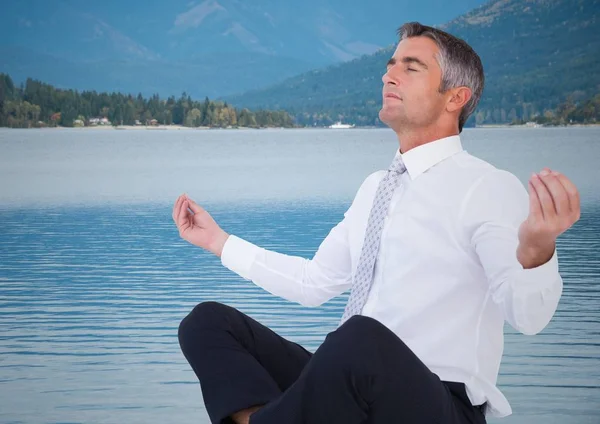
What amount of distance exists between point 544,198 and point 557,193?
0.02 metres

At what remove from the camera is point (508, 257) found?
164 centimetres

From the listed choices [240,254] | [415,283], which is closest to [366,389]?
[415,283]

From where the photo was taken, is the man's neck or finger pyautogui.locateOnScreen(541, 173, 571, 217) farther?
the man's neck

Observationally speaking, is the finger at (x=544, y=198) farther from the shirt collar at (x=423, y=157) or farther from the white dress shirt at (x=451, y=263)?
the shirt collar at (x=423, y=157)

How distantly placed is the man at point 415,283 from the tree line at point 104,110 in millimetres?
48533

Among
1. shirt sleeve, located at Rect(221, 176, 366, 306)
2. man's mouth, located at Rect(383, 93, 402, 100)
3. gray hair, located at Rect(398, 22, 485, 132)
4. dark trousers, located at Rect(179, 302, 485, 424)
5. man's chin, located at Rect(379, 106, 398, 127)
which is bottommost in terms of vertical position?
dark trousers, located at Rect(179, 302, 485, 424)

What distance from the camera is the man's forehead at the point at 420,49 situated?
1.89m

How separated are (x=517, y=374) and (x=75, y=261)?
3.65 m

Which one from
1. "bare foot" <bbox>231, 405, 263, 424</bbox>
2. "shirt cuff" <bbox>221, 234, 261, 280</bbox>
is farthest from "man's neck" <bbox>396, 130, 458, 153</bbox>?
"bare foot" <bbox>231, 405, 263, 424</bbox>

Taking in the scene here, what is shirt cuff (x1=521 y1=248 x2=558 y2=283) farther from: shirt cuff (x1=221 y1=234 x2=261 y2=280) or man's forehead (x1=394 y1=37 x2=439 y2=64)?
shirt cuff (x1=221 y1=234 x2=261 y2=280)

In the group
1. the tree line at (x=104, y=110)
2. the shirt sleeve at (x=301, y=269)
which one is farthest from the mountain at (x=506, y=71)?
the shirt sleeve at (x=301, y=269)

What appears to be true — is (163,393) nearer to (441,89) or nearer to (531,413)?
(531,413)

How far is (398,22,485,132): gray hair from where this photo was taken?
1890 mm

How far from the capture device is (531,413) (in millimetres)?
3000
